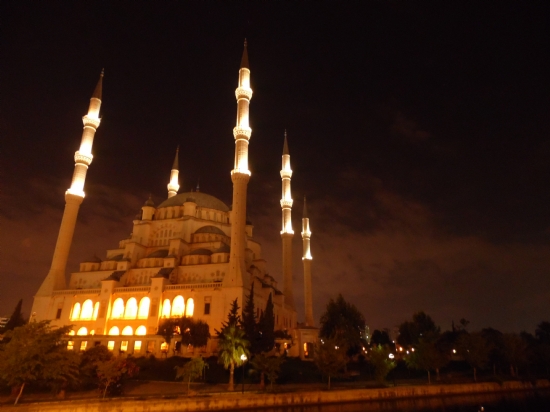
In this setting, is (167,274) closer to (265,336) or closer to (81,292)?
(81,292)

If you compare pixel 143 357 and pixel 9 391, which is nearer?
pixel 9 391

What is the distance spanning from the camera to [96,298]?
45406 millimetres

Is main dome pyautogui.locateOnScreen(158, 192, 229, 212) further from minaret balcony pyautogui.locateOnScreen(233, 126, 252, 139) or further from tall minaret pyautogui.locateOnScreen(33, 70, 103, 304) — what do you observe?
Answer: minaret balcony pyautogui.locateOnScreen(233, 126, 252, 139)

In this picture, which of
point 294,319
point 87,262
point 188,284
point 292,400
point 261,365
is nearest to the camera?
point 292,400

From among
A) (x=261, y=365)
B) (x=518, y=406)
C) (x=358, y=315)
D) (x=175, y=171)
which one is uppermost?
(x=175, y=171)

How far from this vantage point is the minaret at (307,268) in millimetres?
61031

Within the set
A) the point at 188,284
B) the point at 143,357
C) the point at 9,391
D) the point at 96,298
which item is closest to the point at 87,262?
the point at 96,298

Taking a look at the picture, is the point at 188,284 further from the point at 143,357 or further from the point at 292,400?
the point at 292,400

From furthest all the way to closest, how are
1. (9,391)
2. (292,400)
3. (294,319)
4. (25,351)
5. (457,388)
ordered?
(294,319)
(457,388)
(292,400)
(9,391)
(25,351)

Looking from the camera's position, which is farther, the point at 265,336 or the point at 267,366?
the point at 265,336

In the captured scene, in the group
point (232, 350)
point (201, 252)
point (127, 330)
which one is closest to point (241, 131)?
point (201, 252)

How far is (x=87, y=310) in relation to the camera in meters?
45.1

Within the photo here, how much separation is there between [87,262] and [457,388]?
143 feet

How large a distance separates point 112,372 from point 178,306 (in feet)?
65.1
